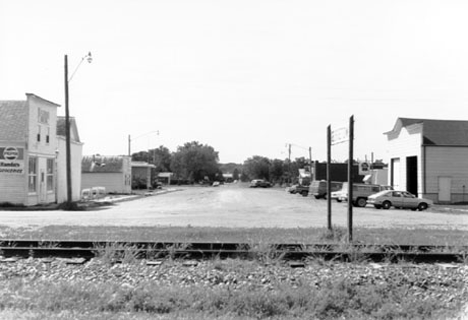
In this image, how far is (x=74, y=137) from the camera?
50062mm

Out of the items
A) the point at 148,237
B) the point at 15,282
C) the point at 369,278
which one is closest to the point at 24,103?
the point at 148,237

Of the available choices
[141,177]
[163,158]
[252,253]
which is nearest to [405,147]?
[252,253]

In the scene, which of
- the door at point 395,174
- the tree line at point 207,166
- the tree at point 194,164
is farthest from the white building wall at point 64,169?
the tree at point 194,164

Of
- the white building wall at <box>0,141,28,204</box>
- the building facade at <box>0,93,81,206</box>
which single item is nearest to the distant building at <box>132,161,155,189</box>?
the building facade at <box>0,93,81,206</box>

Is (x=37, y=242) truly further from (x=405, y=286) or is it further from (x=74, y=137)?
(x=74, y=137)

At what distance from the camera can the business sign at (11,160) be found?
35.9 m

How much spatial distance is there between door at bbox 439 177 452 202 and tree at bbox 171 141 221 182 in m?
113

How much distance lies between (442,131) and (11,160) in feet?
124

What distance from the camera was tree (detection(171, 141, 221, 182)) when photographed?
158375 mm

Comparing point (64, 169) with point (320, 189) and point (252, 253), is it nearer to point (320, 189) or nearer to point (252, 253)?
point (320, 189)

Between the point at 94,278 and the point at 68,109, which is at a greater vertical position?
the point at 68,109

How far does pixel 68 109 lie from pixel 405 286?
3232cm

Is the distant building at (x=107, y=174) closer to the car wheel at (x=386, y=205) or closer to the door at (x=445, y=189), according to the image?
the door at (x=445, y=189)

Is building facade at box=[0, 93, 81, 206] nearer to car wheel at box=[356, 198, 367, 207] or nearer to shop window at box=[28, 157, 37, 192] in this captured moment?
shop window at box=[28, 157, 37, 192]
